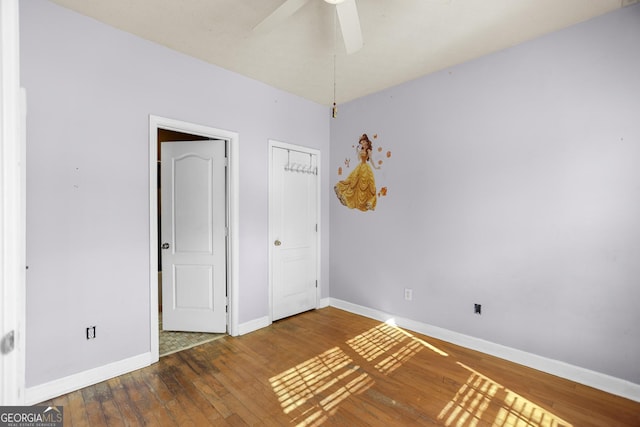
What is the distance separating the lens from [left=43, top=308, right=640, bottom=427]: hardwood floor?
6.39ft

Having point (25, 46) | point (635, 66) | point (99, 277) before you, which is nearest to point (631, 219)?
point (635, 66)

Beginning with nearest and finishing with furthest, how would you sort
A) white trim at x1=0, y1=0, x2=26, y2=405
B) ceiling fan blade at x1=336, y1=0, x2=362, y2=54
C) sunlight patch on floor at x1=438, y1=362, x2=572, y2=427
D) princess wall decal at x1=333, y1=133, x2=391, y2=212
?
white trim at x1=0, y1=0, x2=26, y2=405 → ceiling fan blade at x1=336, y1=0, x2=362, y2=54 → sunlight patch on floor at x1=438, y1=362, x2=572, y2=427 → princess wall decal at x1=333, y1=133, x2=391, y2=212

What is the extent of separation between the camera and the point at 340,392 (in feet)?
7.30

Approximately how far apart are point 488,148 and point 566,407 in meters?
2.16

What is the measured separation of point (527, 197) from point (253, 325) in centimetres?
312

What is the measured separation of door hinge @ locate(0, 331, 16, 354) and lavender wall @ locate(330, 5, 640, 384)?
319 cm

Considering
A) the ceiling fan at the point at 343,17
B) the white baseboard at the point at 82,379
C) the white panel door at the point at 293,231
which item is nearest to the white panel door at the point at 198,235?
the white panel door at the point at 293,231

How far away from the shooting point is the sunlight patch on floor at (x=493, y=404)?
192 centimetres

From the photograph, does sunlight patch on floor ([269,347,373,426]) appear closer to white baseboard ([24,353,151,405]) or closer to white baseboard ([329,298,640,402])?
white baseboard ([329,298,640,402])

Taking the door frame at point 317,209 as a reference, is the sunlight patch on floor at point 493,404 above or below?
below

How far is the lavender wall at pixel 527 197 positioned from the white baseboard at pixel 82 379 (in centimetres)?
266

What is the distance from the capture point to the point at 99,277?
2365 mm

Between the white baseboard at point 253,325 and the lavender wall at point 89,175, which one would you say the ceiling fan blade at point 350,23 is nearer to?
the lavender wall at point 89,175

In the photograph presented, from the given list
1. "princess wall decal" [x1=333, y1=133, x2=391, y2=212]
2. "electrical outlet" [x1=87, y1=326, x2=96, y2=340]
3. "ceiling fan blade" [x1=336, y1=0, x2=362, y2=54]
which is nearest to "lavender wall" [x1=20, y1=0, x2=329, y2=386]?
"electrical outlet" [x1=87, y1=326, x2=96, y2=340]
